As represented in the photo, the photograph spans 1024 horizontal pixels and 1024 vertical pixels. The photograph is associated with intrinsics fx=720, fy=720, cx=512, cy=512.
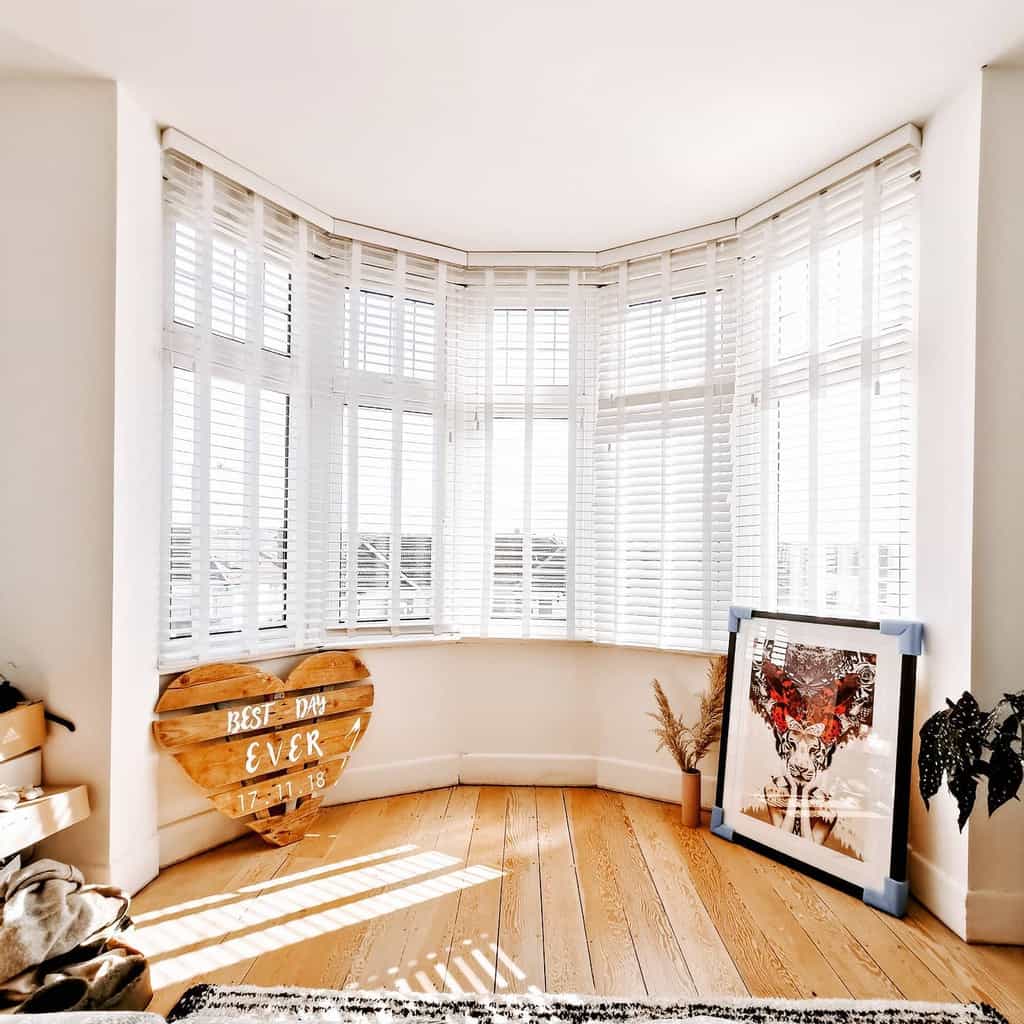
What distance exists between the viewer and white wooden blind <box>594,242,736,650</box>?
3.25 meters

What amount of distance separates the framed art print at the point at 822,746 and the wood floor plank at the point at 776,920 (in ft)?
0.33

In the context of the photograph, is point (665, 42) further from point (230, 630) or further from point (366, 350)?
point (230, 630)

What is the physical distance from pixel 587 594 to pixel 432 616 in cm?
77

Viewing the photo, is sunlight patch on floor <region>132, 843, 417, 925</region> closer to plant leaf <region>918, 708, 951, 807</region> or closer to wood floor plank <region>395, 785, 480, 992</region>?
wood floor plank <region>395, 785, 480, 992</region>

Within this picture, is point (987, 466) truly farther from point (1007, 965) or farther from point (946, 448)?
point (1007, 965)

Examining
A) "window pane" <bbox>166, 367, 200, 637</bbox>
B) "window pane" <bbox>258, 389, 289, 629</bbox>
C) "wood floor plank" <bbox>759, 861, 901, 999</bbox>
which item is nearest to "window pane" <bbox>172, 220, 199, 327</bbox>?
"window pane" <bbox>166, 367, 200, 637</bbox>

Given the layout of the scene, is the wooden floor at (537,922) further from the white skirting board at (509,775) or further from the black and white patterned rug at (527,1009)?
the white skirting board at (509,775)

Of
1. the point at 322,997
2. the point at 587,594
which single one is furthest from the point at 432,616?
the point at 322,997

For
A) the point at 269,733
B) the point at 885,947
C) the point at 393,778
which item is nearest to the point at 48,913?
the point at 269,733

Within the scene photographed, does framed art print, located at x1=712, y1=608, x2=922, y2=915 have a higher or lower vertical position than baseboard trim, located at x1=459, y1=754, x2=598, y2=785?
higher

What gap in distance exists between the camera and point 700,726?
317cm

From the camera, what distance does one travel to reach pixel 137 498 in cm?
250

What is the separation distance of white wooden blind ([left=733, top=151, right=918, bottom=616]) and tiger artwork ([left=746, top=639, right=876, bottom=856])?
200 mm

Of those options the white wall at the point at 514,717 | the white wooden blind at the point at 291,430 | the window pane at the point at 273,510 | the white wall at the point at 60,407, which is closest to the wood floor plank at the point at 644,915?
the white wall at the point at 514,717
